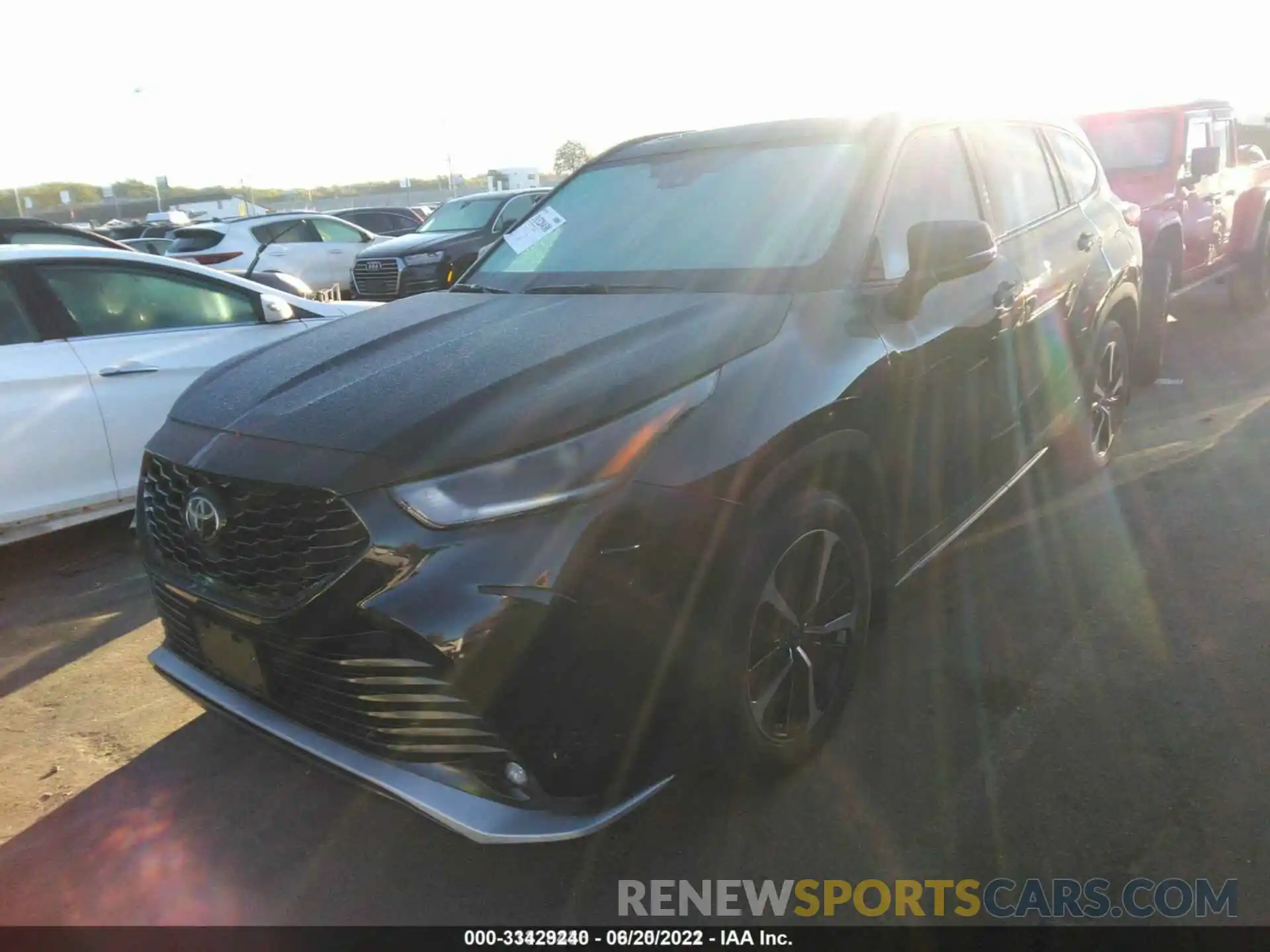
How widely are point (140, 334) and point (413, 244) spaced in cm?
730

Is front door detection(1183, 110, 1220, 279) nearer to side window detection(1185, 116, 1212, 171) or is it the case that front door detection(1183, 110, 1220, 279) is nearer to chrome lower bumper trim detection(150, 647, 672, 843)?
side window detection(1185, 116, 1212, 171)

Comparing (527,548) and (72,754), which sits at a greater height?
(527,548)

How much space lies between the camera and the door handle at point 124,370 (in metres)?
4.57

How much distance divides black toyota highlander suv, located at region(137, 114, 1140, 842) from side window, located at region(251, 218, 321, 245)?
35.1ft

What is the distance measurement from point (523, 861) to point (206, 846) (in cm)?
91

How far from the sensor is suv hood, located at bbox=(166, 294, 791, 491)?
2123 mm

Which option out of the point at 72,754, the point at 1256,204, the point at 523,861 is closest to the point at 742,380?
the point at 523,861

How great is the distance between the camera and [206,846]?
268 cm

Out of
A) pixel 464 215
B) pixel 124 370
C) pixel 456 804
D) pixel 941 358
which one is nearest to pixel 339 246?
pixel 464 215

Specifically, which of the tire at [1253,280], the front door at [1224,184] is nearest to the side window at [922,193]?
the front door at [1224,184]

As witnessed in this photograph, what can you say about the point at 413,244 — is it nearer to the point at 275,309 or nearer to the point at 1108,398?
the point at 275,309

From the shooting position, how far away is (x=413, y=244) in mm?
11797

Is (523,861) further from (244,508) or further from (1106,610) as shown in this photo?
(1106,610)

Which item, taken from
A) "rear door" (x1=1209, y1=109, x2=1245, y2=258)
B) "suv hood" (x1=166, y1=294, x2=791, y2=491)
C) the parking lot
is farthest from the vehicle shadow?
"rear door" (x1=1209, y1=109, x2=1245, y2=258)
